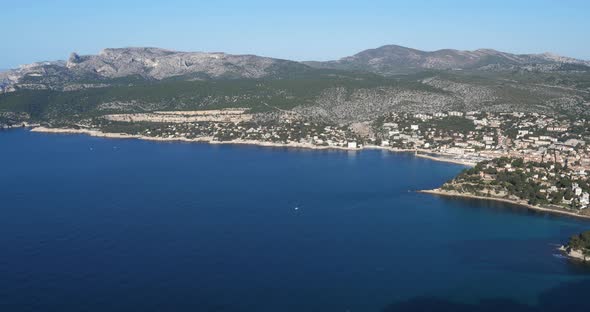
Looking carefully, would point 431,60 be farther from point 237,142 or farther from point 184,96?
point 237,142

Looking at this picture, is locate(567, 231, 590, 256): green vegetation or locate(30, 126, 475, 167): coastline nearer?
locate(567, 231, 590, 256): green vegetation

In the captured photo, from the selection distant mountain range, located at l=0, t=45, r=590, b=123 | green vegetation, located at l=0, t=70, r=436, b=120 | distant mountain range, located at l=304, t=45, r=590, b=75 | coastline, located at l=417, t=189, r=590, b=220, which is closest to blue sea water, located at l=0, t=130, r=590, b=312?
coastline, located at l=417, t=189, r=590, b=220

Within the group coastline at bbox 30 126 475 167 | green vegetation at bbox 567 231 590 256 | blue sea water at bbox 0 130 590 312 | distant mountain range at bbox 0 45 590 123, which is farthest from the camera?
distant mountain range at bbox 0 45 590 123

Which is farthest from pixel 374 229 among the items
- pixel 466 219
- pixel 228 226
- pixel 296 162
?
pixel 296 162

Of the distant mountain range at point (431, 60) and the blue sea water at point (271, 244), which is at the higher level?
the distant mountain range at point (431, 60)

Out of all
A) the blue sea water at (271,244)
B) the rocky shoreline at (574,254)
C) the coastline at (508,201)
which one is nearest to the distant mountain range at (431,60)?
the coastline at (508,201)

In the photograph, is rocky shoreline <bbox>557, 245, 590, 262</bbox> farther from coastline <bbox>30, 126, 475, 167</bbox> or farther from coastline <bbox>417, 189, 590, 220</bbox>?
coastline <bbox>30, 126, 475, 167</bbox>

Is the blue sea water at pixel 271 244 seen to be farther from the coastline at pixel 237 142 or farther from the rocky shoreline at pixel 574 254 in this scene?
the coastline at pixel 237 142

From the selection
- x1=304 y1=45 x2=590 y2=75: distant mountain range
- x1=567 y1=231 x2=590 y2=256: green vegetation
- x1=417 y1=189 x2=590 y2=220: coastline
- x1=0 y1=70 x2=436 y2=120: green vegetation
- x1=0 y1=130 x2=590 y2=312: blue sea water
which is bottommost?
x1=0 y1=130 x2=590 y2=312: blue sea water

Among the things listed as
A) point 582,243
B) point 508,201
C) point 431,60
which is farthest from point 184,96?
point 431,60
